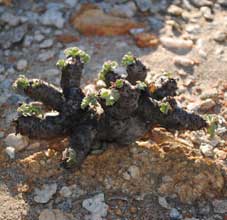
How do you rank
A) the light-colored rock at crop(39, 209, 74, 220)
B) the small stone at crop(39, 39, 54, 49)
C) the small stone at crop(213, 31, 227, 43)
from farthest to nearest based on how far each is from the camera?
1. the small stone at crop(213, 31, 227, 43)
2. the small stone at crop(39, 39, 54, 49)
3. the light-colored rock at crop(39, 209, 74, 220)

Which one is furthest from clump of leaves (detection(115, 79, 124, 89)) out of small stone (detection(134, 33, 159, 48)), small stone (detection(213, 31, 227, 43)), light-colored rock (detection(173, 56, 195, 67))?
small stone (detection(213, 31, 227, 43))

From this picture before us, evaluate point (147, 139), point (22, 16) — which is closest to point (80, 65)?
point (147, 139)

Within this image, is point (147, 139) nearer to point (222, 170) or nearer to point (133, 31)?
point (222, 170)

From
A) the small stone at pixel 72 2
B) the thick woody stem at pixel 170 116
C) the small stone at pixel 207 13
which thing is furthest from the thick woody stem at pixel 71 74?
the small stone at pixel 207 13

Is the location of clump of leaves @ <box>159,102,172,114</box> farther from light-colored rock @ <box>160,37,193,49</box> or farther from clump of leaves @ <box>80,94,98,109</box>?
light-colored rock @ <box>160,37,193,49</box>

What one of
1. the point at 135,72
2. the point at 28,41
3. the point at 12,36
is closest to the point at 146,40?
the point at 28,41

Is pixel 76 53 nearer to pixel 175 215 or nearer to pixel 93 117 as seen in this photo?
pixel 93 117
